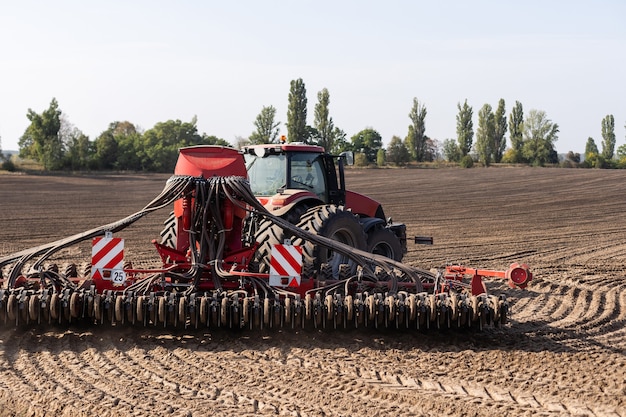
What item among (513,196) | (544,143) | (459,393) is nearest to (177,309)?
(459,393)

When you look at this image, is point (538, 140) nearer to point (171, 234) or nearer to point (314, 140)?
point (314, 140)

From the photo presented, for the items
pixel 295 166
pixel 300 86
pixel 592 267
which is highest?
pixel 300 86

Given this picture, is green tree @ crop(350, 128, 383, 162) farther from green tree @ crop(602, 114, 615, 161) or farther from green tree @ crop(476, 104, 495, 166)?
green tree @ crop(602, 114, 615, 161)

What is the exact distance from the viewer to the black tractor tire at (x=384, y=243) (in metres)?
10.3

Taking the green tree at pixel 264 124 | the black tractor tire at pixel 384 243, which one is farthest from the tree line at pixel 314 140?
the black tractor tire at pixel 384 243

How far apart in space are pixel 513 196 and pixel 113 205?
14.9m

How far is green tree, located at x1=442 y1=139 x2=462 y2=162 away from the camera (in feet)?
213

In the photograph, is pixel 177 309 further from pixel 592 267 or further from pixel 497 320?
pixel 592 267

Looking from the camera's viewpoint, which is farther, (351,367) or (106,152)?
(106,152)

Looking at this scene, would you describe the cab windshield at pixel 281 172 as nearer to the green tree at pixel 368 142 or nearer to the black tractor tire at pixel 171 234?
the black tractor tire at pixel 171 234

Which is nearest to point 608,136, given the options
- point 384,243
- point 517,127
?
point 517,127

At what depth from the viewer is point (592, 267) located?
1238 cm

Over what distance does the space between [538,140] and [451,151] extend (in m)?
7.66

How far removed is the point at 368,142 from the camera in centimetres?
5709
